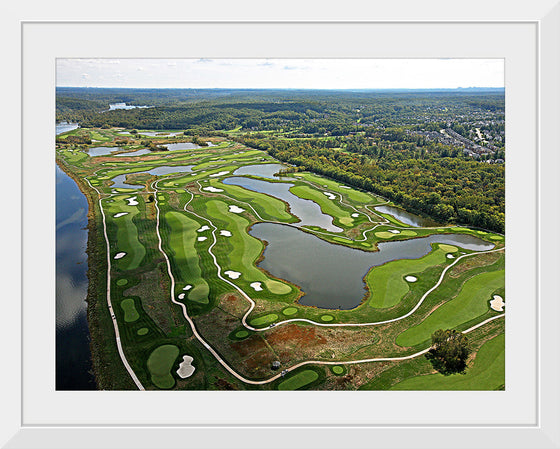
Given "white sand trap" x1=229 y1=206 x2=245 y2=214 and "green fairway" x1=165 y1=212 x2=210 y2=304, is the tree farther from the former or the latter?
"white sand trap" x1=229 y1=206 x2=245 y2=214

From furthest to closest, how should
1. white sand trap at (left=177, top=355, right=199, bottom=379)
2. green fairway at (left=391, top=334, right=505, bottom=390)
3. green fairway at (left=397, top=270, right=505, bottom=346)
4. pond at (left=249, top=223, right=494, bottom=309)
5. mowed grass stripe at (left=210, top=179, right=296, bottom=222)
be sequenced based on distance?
mowed grass stripe at (left=210, top=179, right=296, bottom=222) < pond at (left=249, top=223, right=494, bottom=309) < green fairway at (left=397, top=270, right=505, bottom=346) < white sand trap at (left=177, top=355, right=199, bottom=379) < green fairway at (left=391, top=334, right=505, bottom=390)

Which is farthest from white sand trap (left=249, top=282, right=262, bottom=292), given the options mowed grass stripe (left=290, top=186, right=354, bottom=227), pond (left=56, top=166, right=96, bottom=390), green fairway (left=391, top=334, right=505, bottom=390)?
mowed grass stripe (left=290, top=186, right=354, bottom=227)

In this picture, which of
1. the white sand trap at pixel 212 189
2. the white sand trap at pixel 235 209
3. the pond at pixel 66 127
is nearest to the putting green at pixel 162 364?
the white sand trap at pixel 235 209

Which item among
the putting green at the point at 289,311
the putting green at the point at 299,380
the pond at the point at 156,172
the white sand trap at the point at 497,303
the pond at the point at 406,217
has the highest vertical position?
the pond at the point at 156,172

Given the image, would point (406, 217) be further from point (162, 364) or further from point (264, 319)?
point (162, 364)

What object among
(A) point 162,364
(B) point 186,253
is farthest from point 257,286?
(A) point 162,364

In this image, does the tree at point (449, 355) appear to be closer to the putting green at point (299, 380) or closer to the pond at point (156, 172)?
the putting green at point (299, 380)
